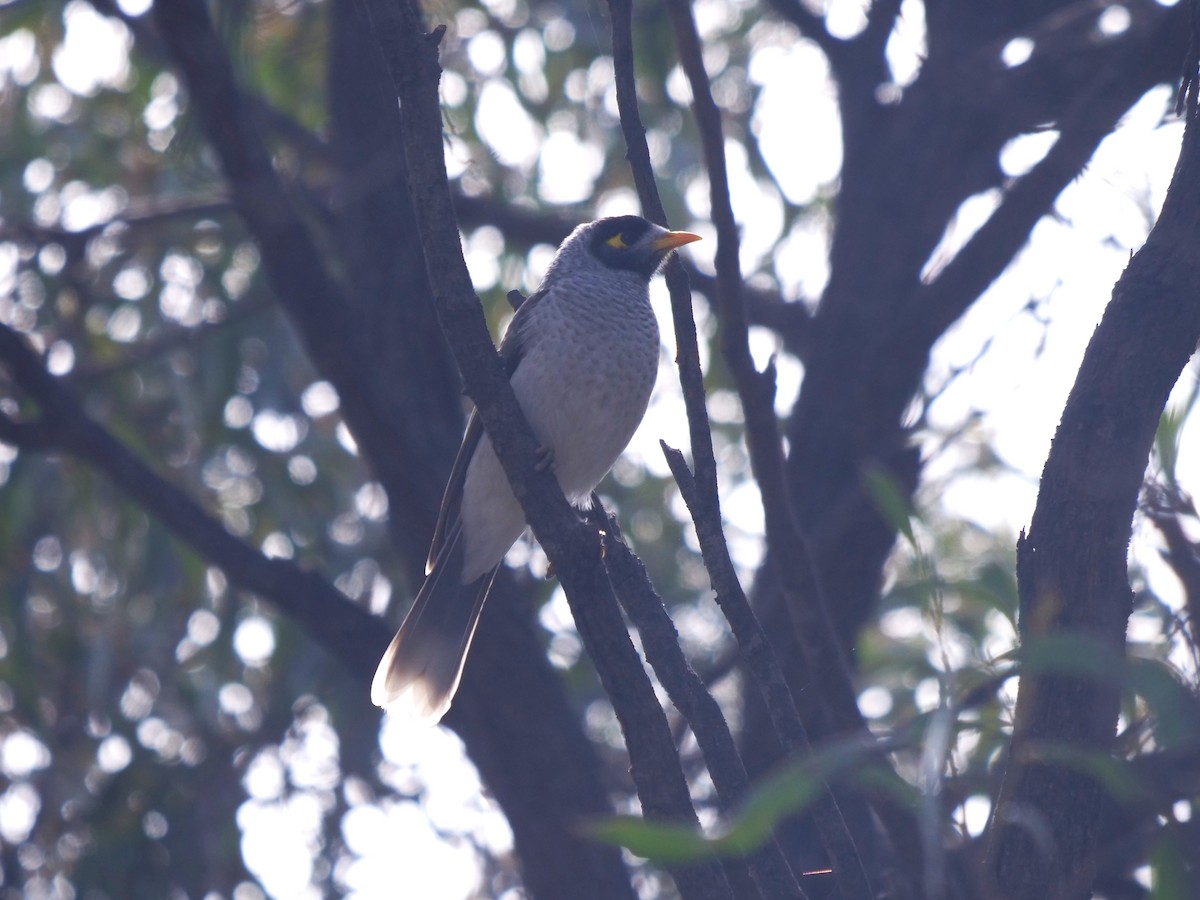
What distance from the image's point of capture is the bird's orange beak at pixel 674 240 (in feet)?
11.6

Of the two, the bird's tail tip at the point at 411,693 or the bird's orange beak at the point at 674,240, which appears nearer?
the bird's tail tip at the point at 411,693

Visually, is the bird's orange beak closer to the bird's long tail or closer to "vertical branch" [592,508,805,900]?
the bird's long tail

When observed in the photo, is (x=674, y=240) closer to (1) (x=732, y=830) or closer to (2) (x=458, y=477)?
(2) (x=458, y=477)

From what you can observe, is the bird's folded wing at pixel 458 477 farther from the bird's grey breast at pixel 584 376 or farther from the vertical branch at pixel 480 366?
the vertical branch at pixel 480 366

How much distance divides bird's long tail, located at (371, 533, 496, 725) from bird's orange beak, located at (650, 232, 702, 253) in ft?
3.16

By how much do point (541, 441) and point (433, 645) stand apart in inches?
23.4

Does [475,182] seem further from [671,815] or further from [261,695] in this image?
[671,815]

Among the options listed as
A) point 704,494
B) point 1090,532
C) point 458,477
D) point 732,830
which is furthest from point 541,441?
point 732,830

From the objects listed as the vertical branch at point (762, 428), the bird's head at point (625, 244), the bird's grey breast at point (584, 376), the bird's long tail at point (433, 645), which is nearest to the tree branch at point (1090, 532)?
the vertical branch at point (762, 428)

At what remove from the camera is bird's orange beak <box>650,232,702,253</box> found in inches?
139

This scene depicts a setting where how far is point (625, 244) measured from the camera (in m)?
4.09

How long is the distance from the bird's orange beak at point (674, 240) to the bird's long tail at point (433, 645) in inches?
37.9

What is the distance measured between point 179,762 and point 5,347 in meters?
2.00

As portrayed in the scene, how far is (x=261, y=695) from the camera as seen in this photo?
5.12 m
